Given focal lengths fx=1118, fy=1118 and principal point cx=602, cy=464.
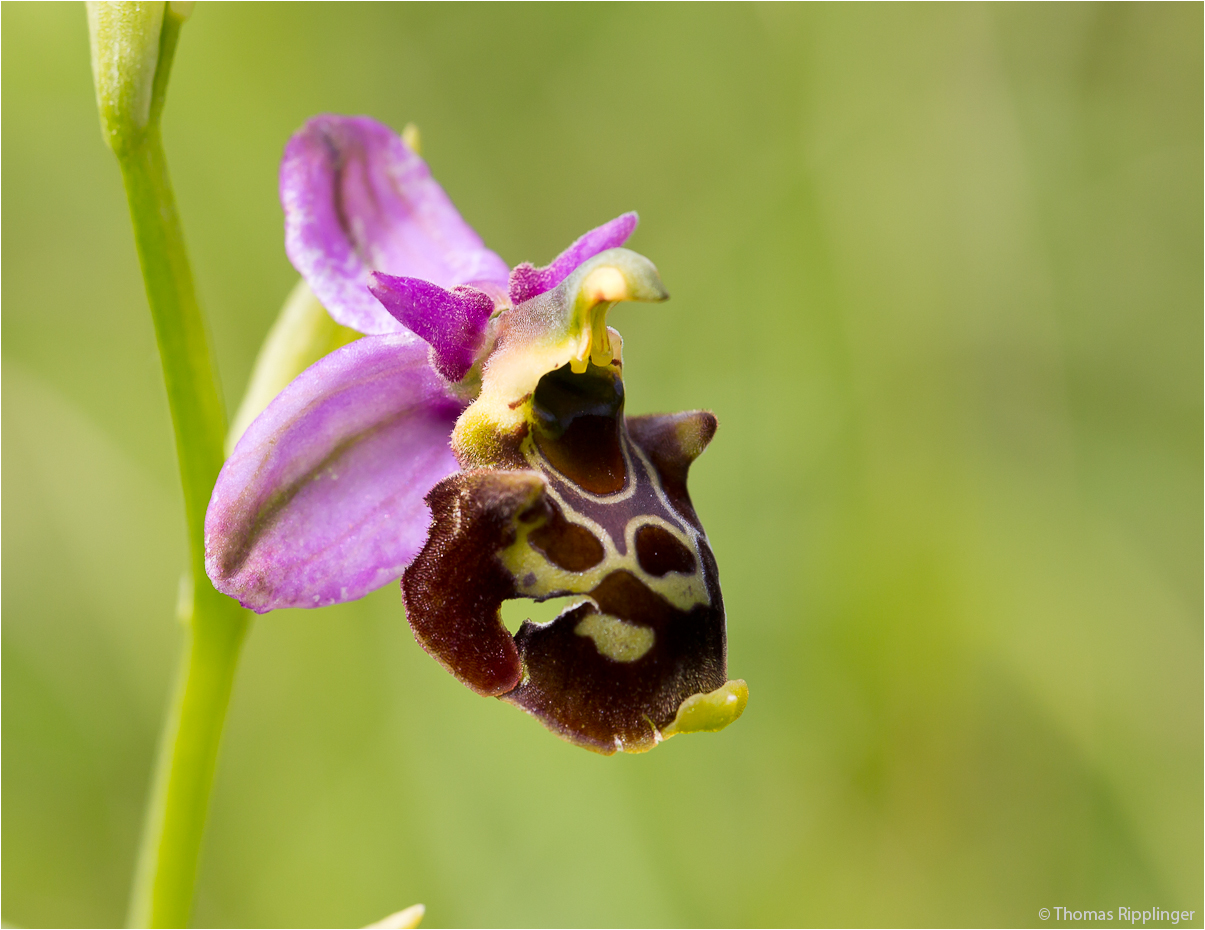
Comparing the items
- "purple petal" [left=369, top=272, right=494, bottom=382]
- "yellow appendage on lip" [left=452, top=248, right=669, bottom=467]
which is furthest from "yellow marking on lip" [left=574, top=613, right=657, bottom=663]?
"purple petal" [left=369, top=272, right=494, bottom=382]

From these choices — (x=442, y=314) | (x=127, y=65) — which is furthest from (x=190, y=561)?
(x=127, y=65)

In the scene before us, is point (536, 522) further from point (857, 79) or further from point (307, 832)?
point (857, 79)

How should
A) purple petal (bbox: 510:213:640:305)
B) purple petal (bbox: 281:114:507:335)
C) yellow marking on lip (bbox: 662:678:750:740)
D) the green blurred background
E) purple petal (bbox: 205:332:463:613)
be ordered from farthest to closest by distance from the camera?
the green blurred background
purple petal (bbox: 281:114:507:335)
purple petal (bbox: 510:213:640:305)
purple petal (bbox: 205:332:463:613)
yellow marking on lip (bbox: 662:678:750:740)

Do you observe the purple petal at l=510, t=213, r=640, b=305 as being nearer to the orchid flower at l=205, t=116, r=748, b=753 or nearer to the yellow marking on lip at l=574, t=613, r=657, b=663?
the orchid flower at l=205, t=116, r=748, b=753

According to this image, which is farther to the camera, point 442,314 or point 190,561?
point 190,561

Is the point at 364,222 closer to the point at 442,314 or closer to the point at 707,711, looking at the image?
the point at 442,314

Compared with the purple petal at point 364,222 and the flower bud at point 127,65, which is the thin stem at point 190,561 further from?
the purple petal at point 364,222
